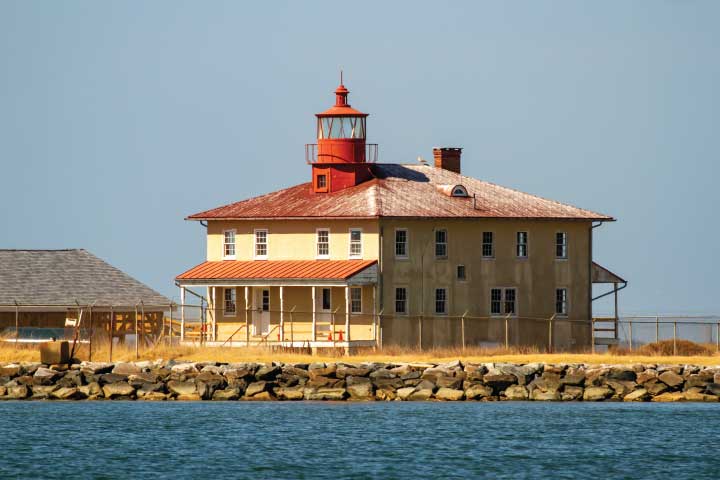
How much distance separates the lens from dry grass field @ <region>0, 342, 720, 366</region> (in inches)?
2464

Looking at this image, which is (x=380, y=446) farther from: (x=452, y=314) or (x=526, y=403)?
(x=452, y=314)

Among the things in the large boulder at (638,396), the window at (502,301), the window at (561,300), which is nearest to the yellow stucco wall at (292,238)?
the window at (502,301)

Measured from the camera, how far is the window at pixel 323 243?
71000 millimetres

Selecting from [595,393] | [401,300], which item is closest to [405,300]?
[401,300]

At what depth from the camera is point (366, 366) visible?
60.0m

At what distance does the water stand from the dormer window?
14972 millimetres

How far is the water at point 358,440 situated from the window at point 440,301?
11.6 meters

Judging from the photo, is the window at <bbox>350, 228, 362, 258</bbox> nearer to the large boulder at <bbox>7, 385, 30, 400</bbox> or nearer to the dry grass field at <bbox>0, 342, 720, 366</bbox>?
the dry grass field at <bbox>0, 342, 720, 366</bbox>

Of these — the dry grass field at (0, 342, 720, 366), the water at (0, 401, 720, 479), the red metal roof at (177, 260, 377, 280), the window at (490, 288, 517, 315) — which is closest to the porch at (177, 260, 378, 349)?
the red metal roof at (177, 260, 377, 280)

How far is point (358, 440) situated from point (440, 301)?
2011cm

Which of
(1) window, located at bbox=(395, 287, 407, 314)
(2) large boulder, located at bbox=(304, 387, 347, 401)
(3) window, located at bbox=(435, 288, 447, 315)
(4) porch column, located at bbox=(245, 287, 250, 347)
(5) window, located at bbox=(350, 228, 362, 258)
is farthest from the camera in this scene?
(3) window, located at bbox=(435, 288, 447, 315)

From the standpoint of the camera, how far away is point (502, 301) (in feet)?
234

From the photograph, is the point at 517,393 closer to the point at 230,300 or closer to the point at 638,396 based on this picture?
the point at 638,396

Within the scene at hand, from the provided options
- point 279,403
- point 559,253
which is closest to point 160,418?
point 279,403
